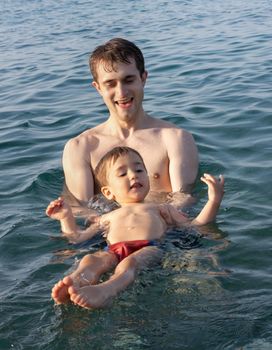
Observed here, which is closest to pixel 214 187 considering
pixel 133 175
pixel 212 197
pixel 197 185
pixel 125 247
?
pixel 212 197

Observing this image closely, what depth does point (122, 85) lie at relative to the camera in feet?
19.1

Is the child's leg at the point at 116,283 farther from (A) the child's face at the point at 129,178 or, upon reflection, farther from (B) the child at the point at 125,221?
(A) the child's face at the point at 129,178

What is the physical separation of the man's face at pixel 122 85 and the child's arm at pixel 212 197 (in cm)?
126

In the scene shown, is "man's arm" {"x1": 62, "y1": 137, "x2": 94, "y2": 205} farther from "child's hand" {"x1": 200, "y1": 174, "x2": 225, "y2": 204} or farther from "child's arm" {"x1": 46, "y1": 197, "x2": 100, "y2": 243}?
"child's hand" {"x1": 200, "y1": 174, "x2": 225, "y2": 204}

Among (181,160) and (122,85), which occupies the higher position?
(122,85)

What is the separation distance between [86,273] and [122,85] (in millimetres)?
2127

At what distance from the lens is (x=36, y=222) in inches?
234

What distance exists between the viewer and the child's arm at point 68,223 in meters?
4.94

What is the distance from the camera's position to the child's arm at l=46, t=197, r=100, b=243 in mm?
4938

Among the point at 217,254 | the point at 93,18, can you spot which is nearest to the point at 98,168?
the point at 217,254

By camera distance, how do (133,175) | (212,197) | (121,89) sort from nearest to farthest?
(212,197) < (133,175) < (121,89)

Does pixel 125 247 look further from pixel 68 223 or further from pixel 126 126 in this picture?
pixel 126 126

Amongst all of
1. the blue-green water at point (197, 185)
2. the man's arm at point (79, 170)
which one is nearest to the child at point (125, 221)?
the blue-green water at point (197, 185)

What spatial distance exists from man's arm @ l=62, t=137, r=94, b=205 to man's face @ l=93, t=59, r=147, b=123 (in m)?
0.54
